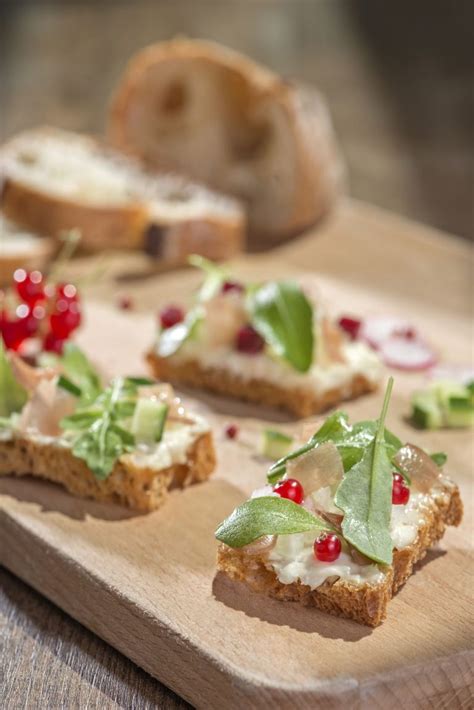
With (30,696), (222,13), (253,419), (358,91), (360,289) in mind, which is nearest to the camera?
(30,696)

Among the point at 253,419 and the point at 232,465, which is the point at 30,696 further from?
the point at 253,419

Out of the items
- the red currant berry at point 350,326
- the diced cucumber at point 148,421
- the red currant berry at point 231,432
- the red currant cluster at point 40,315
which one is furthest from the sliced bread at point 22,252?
the diced cucumber at point 148,421

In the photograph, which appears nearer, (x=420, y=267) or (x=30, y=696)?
(x=30, y=696)

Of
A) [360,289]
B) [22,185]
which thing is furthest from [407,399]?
[22,185]

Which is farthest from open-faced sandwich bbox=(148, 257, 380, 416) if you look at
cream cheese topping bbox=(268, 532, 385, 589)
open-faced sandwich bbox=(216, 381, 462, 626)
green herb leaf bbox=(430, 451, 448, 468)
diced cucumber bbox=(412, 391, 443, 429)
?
cream cheese topping bbox=(268, 532, 385, 589)

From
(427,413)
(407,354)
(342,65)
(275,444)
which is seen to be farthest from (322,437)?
(342,65)

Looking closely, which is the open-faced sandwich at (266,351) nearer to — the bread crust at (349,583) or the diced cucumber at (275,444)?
the diced cucumber at (275,444)

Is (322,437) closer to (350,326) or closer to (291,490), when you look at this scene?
(291,490)
